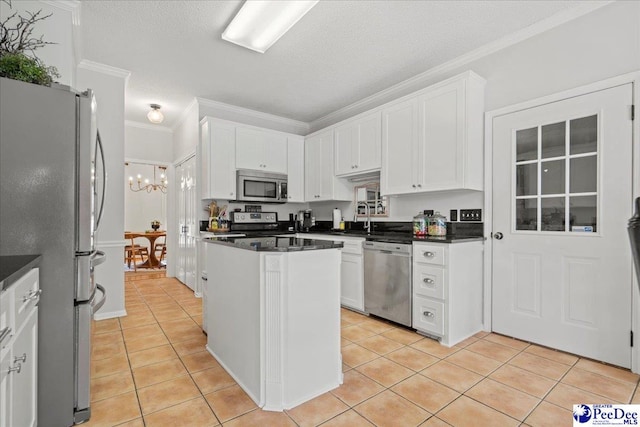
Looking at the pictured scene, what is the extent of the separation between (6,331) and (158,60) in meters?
3.09

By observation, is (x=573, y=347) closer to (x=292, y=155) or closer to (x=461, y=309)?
(x=461, y=309)

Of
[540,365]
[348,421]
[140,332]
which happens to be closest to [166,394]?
[348,421]

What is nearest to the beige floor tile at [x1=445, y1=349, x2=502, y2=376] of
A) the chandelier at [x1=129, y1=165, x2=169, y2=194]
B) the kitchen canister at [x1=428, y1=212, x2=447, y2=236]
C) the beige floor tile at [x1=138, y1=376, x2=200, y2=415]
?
the kitchen canister at [x1=428, y1=212, x2=447, y2=236]

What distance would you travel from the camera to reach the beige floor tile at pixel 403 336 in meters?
2.78

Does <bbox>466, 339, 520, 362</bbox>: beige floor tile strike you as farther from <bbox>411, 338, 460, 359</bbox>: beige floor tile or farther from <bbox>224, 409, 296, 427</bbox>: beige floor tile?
<bbox>224, 409, 296, 427</bbox>: beige floor tile

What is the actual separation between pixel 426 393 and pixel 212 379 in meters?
1.38

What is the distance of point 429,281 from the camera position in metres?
2.80

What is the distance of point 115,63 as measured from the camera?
3352 millimetres

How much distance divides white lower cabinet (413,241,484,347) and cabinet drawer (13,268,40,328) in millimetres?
2614

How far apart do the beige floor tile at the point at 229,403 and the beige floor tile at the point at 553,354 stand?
7.27ft

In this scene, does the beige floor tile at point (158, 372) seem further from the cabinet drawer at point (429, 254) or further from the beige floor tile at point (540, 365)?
the beige floor tile at point (540, 365)

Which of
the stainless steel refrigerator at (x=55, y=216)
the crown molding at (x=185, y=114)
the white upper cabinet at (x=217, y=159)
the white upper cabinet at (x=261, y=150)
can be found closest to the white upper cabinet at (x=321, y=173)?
the white upper cabinet at (x=261, y=150)

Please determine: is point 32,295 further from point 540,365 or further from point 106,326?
point 540,365

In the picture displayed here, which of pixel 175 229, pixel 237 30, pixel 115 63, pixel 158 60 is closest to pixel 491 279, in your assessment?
pixel 237 30
